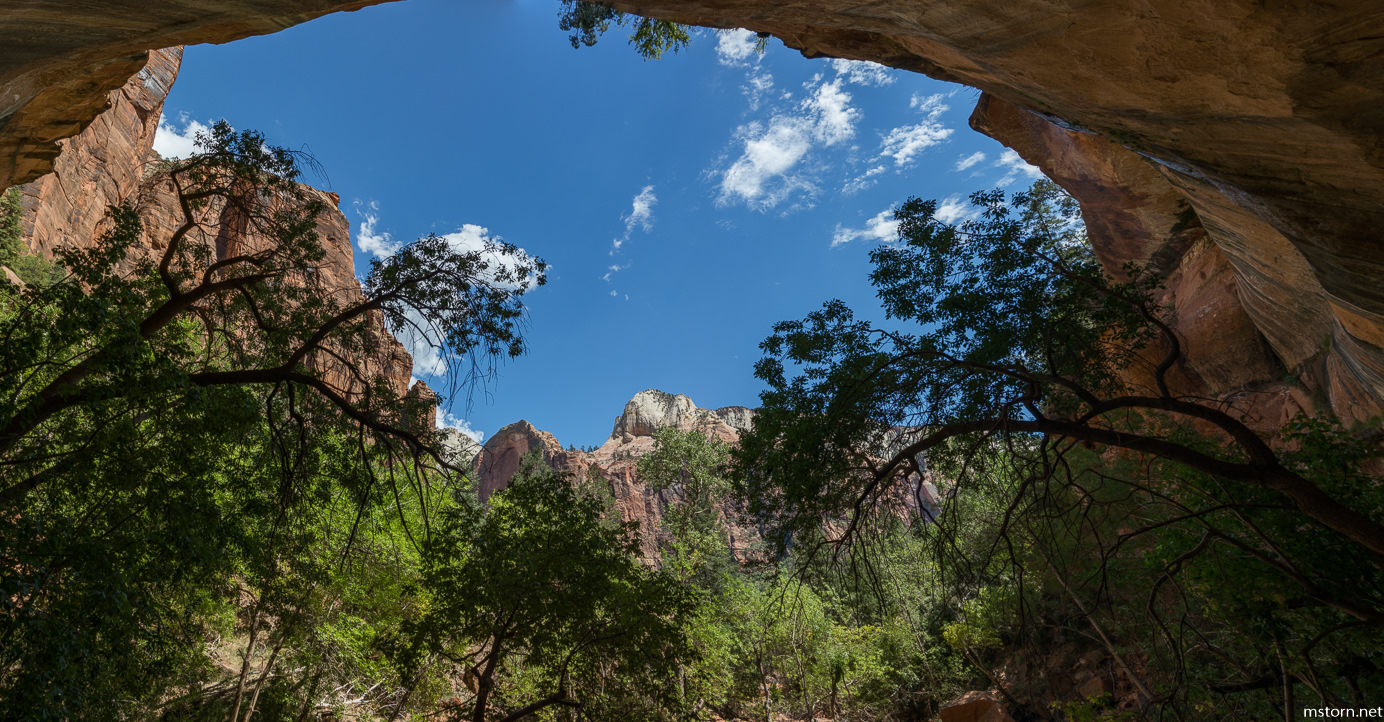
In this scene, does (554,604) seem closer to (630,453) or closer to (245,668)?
(245,668)

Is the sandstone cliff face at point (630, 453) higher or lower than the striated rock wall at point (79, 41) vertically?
higher

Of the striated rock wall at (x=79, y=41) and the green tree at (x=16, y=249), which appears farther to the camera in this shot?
the green tree at (x=16, y=249)

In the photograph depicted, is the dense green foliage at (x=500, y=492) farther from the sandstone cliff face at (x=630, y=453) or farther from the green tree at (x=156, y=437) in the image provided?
the sandstone cliff face at (x=630, y=453)

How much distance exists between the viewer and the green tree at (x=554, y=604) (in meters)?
7.90

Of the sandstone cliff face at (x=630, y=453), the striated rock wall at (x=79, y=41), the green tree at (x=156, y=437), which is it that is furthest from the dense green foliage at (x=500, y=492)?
the sandstone cliff face at (x=630, y=453)

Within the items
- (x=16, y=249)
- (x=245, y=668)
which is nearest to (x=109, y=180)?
(x=16, y=249)

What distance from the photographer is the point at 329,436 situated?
8.44 meters

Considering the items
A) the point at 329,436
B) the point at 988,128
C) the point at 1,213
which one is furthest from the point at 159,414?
the point at 1,213

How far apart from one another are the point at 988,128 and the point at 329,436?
17.5m

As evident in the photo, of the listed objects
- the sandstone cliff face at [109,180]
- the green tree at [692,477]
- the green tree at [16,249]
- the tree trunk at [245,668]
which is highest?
the sandstone cliff face at [109,180]

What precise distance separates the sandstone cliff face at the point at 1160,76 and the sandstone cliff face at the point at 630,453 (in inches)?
1655

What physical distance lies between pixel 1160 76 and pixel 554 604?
835 cm

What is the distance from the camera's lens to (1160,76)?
381 cm

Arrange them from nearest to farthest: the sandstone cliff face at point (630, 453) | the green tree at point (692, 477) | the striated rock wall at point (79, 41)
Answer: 1. the striated rock wall at point (79, 41)
2. the green tree at point (692, 477)
3. the sandstone cliff face at point (630, 453)
